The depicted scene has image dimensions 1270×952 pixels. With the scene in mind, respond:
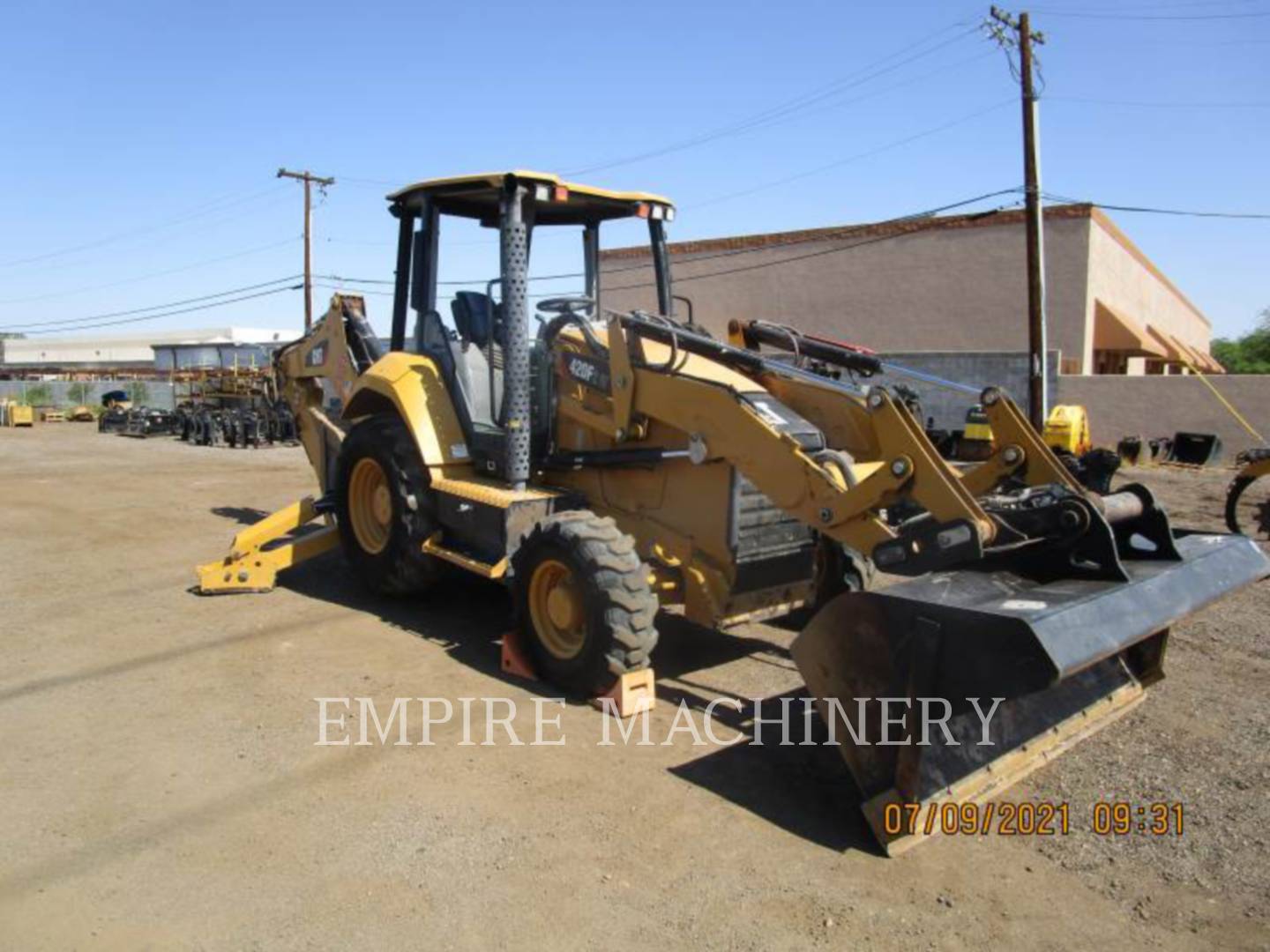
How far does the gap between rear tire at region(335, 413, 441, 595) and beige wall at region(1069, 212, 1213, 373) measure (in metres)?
22.4

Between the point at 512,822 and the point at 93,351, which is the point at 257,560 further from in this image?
the point at 93,351

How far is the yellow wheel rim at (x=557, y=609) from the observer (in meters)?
5.22

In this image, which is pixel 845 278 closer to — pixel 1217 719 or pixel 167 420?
pixel 167 420

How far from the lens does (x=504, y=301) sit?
19.2 feet

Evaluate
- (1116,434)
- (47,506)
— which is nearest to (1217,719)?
(47,506)

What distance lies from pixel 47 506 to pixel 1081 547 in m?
12.8

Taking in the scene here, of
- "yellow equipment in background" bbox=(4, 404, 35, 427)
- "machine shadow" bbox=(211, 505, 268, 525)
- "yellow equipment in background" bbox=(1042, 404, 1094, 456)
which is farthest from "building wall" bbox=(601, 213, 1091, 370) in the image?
"yellow equipment in background" bbox=(4, 404, 35, 427)

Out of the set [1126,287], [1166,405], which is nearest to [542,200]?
[1166,405]

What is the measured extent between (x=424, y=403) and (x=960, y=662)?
4.15 metres

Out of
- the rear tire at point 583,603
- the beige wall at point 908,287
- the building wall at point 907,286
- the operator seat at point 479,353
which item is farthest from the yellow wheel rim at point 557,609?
the beige wall at point 908,287

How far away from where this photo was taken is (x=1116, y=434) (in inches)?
867

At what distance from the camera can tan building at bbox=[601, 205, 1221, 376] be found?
81.5 ft

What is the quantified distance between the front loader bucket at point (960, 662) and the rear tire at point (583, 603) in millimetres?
1129

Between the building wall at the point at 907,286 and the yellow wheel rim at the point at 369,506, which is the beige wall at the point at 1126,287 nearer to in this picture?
the building wall at the point at 907,286
